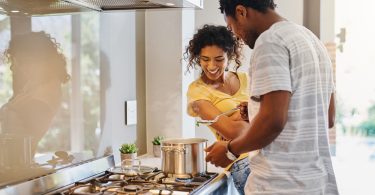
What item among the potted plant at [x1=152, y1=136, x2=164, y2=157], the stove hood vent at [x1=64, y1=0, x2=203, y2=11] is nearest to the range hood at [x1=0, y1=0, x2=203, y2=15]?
the stove hood vent at [x1=64, y1=0, x2=203, y2=11]

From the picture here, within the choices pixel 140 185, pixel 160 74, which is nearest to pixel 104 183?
pixel 140 185

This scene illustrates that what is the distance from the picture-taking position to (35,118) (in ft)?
4.79

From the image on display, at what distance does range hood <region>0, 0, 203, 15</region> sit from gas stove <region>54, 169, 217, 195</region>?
585 millimetres

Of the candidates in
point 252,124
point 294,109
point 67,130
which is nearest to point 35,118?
point 67,130

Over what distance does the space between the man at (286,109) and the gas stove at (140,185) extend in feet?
0.96

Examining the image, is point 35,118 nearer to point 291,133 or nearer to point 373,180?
point 291,133

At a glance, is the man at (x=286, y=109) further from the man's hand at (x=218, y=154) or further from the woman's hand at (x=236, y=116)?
the woman's hand at (x=236, y=116)

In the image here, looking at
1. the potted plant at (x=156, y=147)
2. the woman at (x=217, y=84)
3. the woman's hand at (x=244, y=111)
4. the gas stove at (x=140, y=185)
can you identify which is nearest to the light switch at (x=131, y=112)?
the potted plant at (x=156, y=147)

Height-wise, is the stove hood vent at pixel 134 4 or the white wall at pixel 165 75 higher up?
the stove hood vent at pixel 134 4

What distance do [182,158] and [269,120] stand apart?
1.89 ft

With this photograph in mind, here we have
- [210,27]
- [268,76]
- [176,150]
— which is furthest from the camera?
[210,27]

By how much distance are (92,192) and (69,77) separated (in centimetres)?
44

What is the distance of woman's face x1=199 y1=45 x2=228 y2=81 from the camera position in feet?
6.02

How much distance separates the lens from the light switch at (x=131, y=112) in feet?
7.00
